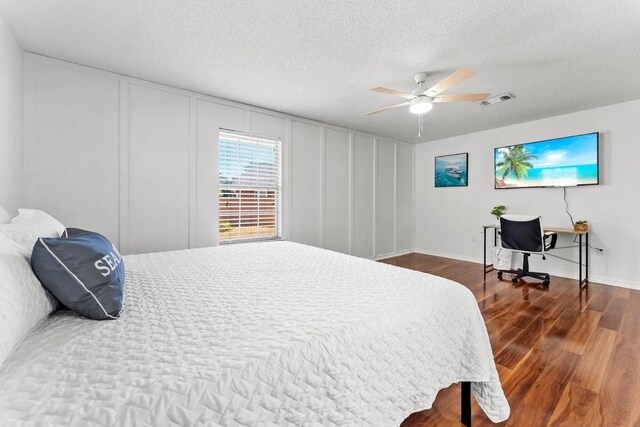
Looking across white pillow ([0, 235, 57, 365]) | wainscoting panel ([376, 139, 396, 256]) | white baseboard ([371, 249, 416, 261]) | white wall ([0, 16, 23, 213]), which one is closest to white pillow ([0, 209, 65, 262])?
white pillow ([0, 235, 57, 365])

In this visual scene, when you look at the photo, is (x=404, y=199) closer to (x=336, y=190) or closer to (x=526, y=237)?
(x=336, y=190)

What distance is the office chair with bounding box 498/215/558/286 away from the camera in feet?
12.1

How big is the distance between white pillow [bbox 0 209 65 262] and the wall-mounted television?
5641 millimetres

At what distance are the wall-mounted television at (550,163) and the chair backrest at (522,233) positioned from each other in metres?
1.05

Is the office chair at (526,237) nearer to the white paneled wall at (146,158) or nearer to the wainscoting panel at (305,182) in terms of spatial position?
the white paneled wall at (146,158)

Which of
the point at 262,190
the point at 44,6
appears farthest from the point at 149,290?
the point at 262,190

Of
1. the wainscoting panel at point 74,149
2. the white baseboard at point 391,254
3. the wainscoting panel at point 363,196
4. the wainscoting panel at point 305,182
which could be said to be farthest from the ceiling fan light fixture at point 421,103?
the white baseboard at point 391,254

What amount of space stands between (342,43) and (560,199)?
4183 mm

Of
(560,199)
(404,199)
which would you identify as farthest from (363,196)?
(560,199)

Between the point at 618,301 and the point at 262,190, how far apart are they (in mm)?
4504

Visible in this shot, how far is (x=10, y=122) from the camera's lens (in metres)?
2.18

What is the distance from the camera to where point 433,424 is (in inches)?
A: 57.9

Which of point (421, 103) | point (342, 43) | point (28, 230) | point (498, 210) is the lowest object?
point (28, 230)

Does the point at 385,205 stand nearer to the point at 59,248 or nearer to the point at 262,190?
the point at 262,190
